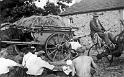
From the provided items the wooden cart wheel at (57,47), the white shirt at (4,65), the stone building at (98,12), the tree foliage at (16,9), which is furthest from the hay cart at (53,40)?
the tree foliage at (16,9)

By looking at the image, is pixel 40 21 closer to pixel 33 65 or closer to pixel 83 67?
pixel 33 65

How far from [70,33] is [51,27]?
800 millimetres

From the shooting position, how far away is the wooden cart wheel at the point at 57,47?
891cm

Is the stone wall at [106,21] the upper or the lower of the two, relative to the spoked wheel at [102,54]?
upper

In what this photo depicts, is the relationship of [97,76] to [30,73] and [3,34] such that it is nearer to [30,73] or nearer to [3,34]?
[30,73]

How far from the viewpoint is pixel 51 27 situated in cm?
919

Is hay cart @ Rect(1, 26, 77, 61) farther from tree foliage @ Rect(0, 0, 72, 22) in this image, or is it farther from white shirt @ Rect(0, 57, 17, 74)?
tree foliage @ Rect(0, 0, 72, 22)

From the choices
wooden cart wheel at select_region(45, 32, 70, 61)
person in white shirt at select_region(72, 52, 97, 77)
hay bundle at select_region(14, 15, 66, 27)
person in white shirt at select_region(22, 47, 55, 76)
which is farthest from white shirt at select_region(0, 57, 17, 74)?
hay bundle at select_region(14, 15, 66, 27)

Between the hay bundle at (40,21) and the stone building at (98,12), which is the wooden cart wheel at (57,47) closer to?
the hay bundle at (40,21)

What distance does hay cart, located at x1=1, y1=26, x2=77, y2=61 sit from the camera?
885 centimetres

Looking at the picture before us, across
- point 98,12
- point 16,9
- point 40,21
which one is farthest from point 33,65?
point 16,9

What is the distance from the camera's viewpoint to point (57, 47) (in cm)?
898

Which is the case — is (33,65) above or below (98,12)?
below

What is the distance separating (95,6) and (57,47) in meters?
10.7
